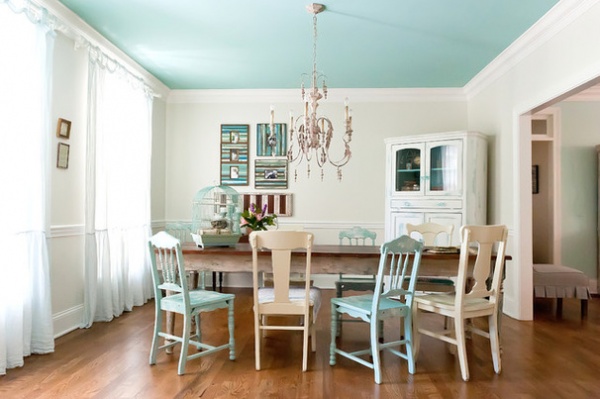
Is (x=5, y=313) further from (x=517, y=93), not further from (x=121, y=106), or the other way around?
(x=517, y=93)

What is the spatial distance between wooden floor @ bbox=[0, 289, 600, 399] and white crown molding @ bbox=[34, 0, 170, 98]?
262 centimetres

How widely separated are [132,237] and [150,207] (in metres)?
0.61

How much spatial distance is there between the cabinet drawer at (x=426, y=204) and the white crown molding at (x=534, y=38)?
1.51 meters

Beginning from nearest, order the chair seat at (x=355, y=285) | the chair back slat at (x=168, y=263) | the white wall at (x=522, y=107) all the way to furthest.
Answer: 1. the chair back slat at (x=168, y=263)
2. the white wall at (x=522, y=107)
3. the chair seat at (x=355, y=285)

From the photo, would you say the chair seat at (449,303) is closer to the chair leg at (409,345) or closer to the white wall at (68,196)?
the chair leg at (409,345)

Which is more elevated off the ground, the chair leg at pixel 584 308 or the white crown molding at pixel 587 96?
the white crown molding at pixel 587 96

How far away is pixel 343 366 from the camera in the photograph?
291cm

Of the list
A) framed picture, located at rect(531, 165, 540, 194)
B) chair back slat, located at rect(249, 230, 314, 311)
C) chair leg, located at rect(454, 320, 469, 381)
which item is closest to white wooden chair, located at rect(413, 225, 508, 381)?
chair leg, located at rect(454, 320, 469, 381)

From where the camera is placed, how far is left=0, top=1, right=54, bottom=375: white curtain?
2.84m

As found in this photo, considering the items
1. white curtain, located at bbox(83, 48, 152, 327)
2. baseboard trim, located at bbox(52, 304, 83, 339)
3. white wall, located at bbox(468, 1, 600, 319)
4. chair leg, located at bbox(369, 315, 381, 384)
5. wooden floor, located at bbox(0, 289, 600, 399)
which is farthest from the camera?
white curtain, located at bbox(83, 48, 152, 327)

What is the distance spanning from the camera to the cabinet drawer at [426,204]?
4938mm

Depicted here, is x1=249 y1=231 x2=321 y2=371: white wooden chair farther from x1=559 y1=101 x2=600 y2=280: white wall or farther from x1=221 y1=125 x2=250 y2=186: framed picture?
x1=559 y1=101 x2=600 y2=280: white wall

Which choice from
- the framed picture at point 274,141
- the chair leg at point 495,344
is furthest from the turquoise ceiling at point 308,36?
the chair leg at point 495,344

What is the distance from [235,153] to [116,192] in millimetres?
1928
